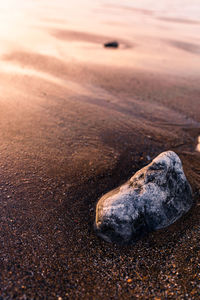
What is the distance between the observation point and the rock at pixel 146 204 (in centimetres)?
228

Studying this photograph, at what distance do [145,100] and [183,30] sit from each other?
29.2 feet

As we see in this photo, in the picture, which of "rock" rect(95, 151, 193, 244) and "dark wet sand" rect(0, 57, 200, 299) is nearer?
"dark wet sand" rect(0, 57, 200, 299)

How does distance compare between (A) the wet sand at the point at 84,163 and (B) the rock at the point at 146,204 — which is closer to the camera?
(A) the wet sand at the point at 84,163

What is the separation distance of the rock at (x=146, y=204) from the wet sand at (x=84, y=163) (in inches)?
3.4

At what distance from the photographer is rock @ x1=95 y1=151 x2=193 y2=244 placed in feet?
7.47

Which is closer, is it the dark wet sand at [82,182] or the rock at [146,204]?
the dark wet sand at [82,182]

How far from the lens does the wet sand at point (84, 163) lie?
2.00 metres

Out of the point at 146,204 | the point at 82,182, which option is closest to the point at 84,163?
the point at 82,182

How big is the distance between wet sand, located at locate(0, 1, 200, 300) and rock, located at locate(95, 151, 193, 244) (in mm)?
86

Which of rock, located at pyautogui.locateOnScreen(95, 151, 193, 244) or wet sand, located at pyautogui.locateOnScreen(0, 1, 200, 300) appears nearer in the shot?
wet sand, located at pyautogui.locateOnScreen(0, 1, 200, 300)

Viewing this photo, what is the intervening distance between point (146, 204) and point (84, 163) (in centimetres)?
103

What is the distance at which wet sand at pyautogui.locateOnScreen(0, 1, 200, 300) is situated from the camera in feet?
6.55

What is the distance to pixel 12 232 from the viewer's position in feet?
7.41

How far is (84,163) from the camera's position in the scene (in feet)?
10.3
